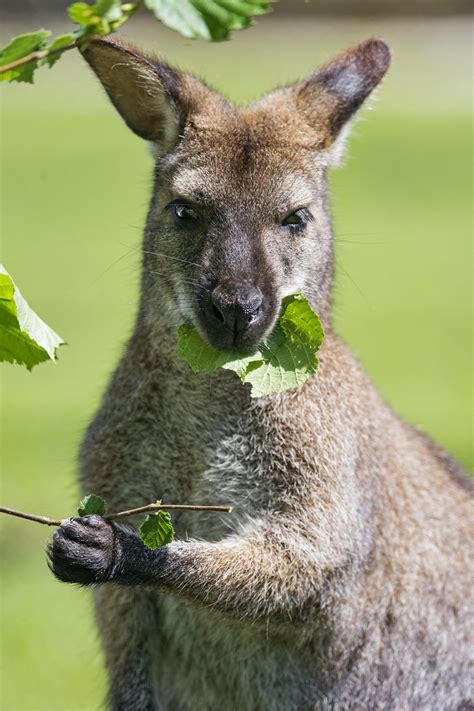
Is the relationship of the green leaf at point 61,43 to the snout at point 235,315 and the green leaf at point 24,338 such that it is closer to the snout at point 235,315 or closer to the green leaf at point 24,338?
the green leaf at point 24,338

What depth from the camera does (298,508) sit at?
4.74 m

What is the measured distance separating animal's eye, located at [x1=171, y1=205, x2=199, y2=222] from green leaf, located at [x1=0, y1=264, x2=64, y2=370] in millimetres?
1036

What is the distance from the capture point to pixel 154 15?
304 cm

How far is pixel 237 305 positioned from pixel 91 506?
2.52 ft

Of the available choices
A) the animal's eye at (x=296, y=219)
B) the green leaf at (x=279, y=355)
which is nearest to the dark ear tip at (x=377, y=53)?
the animal's eye at (x=296, y=219)

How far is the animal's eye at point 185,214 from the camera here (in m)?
4.67

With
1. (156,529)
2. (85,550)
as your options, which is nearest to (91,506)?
(85,550)

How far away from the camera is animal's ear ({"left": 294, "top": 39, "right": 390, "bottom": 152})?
200 inches

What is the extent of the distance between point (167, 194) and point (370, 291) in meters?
10.9

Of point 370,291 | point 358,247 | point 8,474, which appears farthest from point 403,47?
point 8,474

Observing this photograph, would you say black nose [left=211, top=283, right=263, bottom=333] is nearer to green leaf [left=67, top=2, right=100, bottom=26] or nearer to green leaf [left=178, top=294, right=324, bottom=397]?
green leaf [left=178, top=294, right=324, bottom=397]

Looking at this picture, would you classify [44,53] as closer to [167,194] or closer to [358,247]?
[167,194]

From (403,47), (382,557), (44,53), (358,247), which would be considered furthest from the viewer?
(403,47)

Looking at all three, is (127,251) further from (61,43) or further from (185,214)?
(61,43)
